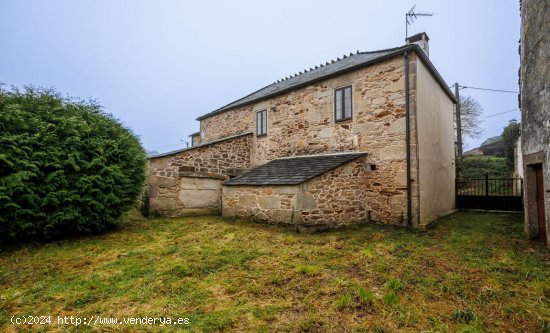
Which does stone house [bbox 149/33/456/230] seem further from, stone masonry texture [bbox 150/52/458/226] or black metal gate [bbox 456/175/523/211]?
black metal gate [bbox 456/175/523/211]

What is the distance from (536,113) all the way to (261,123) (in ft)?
30.2

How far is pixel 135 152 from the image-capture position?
6.98 m

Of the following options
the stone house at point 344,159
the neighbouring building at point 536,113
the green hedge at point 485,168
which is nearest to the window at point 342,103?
the stone house at point 344,159

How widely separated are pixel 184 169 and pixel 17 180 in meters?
5.29

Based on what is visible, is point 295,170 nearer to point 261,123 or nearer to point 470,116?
point 261,123

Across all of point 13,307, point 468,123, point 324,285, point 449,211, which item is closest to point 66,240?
point 13,307

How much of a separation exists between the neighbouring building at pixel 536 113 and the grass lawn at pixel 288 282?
2.45 feet

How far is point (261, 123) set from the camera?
12023mm

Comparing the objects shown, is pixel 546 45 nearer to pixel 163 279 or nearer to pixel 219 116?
pixel 163 279

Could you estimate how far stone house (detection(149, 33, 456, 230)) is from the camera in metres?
7.56

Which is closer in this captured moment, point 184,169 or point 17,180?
point 17,180

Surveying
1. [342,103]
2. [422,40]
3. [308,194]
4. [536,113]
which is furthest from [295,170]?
[422,40]

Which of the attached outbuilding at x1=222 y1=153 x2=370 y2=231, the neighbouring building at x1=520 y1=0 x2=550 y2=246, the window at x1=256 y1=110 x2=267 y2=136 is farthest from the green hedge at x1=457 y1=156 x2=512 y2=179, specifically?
the window at x1=256 y1=110 x2=267 y2=136

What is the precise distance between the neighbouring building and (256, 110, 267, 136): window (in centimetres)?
868
